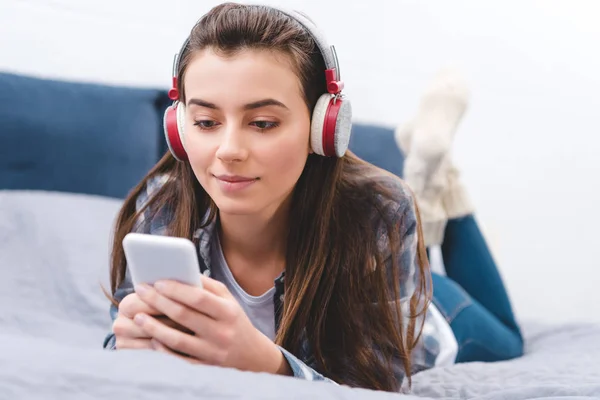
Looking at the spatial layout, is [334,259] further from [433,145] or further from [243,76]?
[433,145]

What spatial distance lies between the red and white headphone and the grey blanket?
1.05 ft

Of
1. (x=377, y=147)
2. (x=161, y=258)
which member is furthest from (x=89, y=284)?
(x=377, y=147)

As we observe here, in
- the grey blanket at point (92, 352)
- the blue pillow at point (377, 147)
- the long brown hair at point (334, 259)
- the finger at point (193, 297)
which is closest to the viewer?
the grey blanket at point (92, 352)

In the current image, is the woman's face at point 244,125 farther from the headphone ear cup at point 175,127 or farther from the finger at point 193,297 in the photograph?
the finger at point 193,297

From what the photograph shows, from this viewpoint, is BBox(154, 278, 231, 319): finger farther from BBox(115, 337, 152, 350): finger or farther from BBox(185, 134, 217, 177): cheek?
BBox(185, 134, 217, 177): cheek

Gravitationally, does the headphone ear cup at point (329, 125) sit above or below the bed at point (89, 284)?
above

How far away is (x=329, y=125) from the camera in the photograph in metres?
0.93

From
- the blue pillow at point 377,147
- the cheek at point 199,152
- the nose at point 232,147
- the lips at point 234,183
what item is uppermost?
the nose at point 232,147

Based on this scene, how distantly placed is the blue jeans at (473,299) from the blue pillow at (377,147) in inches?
19.9

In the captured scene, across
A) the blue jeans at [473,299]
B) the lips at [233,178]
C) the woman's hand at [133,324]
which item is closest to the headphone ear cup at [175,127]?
the lips at [233,178]

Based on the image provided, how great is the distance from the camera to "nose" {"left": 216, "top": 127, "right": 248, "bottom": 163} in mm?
867

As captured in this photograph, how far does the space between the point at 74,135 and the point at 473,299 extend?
3.57 ft

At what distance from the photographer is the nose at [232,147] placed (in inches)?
34.1

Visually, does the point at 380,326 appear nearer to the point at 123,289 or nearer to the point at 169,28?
the point at 123,289
